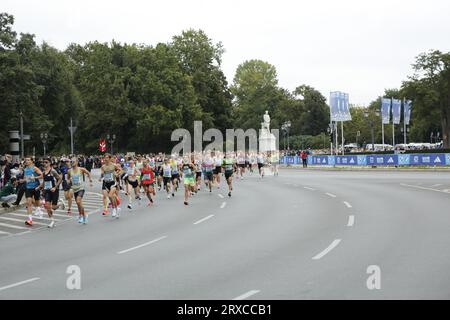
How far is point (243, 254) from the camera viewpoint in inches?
437

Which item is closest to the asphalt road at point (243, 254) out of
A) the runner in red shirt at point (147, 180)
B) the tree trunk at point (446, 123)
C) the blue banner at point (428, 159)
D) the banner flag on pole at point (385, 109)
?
the runner in red shirt at point (147, 180)

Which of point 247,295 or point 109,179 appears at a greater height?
point 109,179

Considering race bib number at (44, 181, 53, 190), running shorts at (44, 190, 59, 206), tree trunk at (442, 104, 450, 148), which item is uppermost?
tree trunk at (442, 104, 450, 148)

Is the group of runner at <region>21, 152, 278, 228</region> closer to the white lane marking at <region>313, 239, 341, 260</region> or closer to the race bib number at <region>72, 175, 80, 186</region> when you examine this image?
the race bib number at <region>72, 175, 80, 186</region>

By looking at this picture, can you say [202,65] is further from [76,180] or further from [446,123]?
[76,180]

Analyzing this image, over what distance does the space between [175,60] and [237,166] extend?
40.1 meters

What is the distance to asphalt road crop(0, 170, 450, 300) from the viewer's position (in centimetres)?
815

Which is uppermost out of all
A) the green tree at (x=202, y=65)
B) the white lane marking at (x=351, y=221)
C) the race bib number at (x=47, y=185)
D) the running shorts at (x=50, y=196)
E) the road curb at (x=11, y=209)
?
the green tree at (x=202, y=65)

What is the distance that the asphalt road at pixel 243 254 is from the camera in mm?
8148

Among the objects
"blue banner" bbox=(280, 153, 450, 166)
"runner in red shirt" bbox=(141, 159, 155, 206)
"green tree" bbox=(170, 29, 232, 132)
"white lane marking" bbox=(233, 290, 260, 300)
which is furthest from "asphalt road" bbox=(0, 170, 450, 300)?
"green tree" bbox=(170, 29, 232, 132)

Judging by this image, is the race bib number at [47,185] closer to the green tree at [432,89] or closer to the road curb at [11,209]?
the road curb at [11,209]

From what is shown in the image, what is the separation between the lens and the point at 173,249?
39.3 feet

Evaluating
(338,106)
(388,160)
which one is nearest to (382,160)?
(388,160)

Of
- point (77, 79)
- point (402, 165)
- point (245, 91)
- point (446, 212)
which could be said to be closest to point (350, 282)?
point (446, 212)
